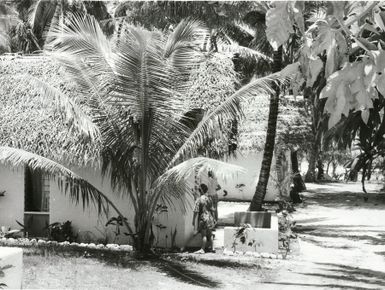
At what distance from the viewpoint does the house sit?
43.0 ft

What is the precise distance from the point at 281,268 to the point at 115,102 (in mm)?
4310

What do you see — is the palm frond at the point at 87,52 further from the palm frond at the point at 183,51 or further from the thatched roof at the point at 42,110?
the palm frond at the point at 183,51

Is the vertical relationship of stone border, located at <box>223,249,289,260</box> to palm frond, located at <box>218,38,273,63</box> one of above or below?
below

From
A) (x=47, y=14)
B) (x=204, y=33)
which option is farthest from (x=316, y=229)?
(x=47, y=14)

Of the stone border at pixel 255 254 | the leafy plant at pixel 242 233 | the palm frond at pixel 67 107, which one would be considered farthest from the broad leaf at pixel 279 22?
the stone border at pixel 255 254

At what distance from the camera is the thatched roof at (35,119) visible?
41.2ft

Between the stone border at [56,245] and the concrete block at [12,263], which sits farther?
the stone border at [56,245]

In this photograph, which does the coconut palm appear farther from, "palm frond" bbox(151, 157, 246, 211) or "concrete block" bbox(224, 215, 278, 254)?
"concrete block" bbox(224, 215, 278, 254)

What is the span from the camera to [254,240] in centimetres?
1255

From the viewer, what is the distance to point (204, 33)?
1176cm

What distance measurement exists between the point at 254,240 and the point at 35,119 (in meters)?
5.48

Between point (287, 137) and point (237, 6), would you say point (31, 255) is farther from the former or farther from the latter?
point (287, 137)

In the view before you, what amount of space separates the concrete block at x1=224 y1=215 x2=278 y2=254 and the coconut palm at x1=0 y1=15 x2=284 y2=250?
1.82 metres

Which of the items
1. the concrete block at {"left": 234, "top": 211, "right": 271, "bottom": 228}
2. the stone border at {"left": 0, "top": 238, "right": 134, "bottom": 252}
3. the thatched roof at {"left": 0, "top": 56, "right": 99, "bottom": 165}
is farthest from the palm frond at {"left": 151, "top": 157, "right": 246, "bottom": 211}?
the concrete block at {"left": 234, "top": 211, "right": 271, "bottom": 228}
